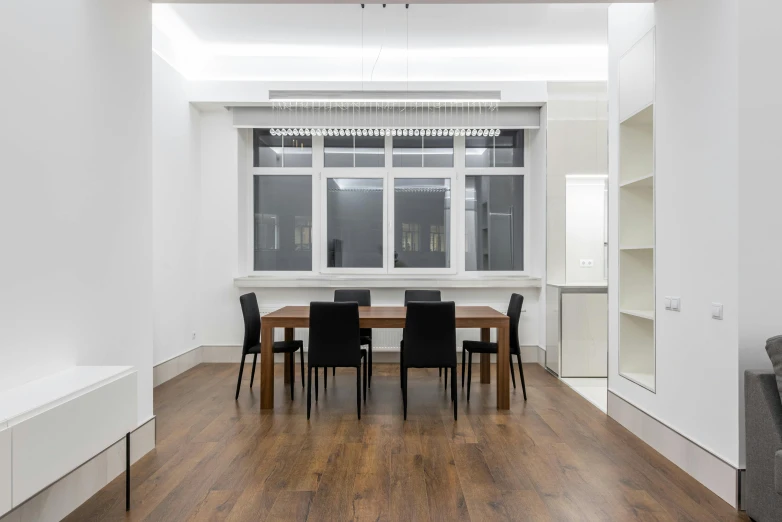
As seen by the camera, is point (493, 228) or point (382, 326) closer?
point (382, 326)

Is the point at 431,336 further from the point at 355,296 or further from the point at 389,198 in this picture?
the point at 389,198

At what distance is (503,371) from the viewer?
4105 millimetres

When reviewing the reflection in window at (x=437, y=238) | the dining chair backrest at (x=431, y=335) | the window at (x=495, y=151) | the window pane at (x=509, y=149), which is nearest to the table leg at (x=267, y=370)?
the dining chair backrest at (x=431, y=335)

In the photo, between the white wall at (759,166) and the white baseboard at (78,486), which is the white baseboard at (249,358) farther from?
the white wall at (759,166)

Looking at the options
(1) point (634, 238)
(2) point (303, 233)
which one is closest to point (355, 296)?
(2) point (303, 233)

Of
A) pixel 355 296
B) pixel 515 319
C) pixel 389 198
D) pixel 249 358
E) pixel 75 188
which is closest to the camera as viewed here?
pixel 75 188

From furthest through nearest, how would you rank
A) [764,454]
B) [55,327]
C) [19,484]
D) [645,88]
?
[645,88] < [55,327] < [764,454] < [19,484]

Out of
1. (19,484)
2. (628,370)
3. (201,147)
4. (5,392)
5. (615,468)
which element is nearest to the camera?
(19,484)

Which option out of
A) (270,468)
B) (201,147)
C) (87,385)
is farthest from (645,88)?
(201,147)

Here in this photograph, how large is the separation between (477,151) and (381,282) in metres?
2.12

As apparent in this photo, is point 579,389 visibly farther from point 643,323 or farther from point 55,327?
point 55,327

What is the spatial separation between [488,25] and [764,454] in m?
4.33

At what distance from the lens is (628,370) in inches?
146

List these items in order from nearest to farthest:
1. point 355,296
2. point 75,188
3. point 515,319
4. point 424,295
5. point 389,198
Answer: point 75,188
point 515,319
point 424,295
point 355,296
point 389,198
